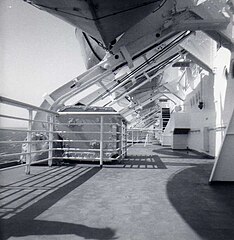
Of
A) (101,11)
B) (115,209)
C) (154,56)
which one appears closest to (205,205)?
(115,209)

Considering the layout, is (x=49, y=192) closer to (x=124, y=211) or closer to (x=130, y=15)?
(x=124, y=211)

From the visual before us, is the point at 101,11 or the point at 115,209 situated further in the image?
the point at 101,11

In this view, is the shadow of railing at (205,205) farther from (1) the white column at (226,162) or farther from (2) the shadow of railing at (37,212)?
(2) the shadow of railing at (37,212)

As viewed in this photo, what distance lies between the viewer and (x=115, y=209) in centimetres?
196

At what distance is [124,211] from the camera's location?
6.25 ft

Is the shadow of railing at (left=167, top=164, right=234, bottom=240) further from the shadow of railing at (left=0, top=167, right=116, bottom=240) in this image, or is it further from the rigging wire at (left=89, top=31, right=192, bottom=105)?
the rigging wire at (left=89, top=31, right=192, bottom=105)

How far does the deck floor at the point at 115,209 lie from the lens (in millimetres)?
1482

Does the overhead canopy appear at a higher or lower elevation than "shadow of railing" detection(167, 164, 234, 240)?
higher

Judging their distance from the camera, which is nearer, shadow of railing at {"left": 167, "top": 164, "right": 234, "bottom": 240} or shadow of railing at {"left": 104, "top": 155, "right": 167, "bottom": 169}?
shadow of railing at {"left": 167, "top": 164, "right": 234, "bottom": 240}

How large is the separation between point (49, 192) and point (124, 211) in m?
0.96

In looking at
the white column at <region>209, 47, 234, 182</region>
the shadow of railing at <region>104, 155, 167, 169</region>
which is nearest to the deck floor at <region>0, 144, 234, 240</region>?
the white column at <region>209, 47, 234, 182</region>

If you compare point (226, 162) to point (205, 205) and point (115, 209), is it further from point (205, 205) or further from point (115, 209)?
point (115, 209)

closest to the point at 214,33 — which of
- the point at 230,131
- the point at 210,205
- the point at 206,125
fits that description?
the point at 230,131

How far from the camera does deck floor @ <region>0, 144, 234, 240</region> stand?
1482 mm
